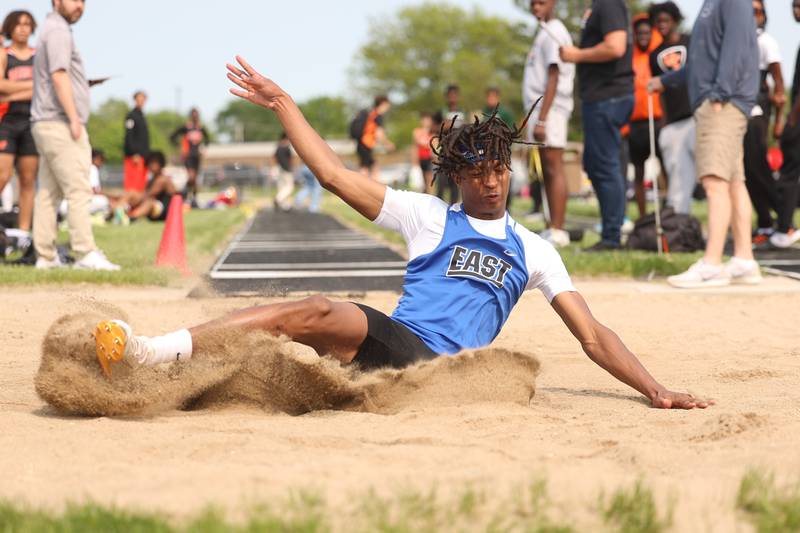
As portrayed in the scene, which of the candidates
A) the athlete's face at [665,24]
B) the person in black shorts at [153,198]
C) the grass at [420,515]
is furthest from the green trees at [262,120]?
the grass at [420,515]

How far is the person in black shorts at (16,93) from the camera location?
10469mm

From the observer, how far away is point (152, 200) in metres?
21.0

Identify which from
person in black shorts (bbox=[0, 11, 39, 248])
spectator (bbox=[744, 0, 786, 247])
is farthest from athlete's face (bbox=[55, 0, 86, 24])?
spectator (bbox=[744, 0, 786, 247])

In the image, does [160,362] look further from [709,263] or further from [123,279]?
[709,263]

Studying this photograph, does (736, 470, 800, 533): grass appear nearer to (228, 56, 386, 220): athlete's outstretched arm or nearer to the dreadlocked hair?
the dreadlocked hair

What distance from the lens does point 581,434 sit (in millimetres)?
4109

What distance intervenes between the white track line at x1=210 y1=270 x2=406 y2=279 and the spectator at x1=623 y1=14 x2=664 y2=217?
13.1ft

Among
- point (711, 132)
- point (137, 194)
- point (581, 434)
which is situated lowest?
point (137, 194)

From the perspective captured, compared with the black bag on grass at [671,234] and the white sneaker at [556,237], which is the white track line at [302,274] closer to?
the white sneaker at [556,237]

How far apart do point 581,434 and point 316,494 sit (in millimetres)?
1342

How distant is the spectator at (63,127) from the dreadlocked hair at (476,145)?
210 inches

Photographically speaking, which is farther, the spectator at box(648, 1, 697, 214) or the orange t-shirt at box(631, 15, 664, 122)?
the orange t-shirt at box(631, 15, 664, 122)

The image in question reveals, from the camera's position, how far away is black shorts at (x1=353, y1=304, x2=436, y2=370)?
15.3 ft

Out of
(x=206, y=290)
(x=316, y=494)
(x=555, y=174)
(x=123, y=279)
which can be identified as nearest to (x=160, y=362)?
(x=316, y=494)
